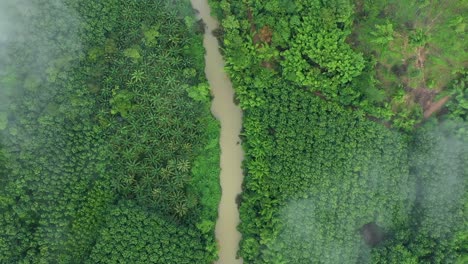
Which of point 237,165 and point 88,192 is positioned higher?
point 237,165

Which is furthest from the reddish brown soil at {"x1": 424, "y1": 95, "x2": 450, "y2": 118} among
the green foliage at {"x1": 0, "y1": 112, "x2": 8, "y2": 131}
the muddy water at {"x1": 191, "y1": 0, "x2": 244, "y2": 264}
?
the green foliage at {"x1": 0, "y1": 112, "x2": 8, "y2": 131}

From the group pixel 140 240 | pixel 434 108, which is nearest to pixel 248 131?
pixel 140 240

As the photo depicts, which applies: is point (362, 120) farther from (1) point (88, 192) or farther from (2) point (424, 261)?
(1) point (88, 192)

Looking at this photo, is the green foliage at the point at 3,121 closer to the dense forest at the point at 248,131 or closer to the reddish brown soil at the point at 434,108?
the dense forest at the point at 248,131

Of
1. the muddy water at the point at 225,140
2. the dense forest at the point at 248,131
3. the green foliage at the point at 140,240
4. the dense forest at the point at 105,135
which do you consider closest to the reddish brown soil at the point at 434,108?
the dense forest at the point at 248,131

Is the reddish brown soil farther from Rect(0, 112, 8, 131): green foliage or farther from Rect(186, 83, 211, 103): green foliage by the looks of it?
Rect(0, 112, 8, 131): green foliage

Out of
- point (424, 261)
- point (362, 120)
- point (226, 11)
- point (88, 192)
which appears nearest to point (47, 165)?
point (88, 192)

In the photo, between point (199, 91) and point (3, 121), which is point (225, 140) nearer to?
point (199, 91)
